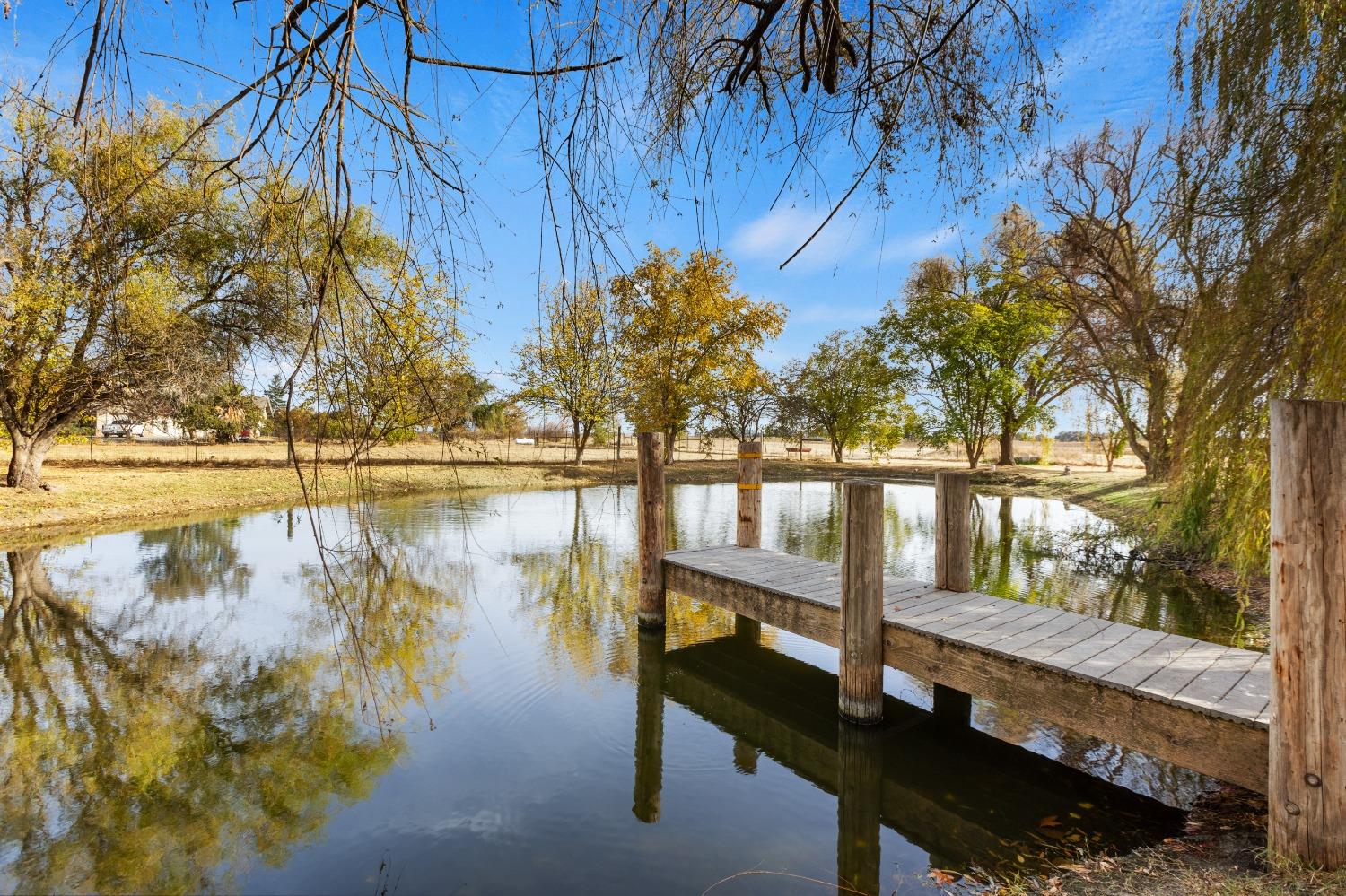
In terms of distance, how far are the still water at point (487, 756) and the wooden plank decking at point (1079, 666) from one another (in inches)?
25.2

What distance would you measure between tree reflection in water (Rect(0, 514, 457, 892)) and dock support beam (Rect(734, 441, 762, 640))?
3.55m

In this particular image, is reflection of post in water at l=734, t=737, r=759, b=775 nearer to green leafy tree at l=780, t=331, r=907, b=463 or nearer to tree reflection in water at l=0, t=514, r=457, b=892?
tree reflection in water at l=0, t=514, r=457, b=892

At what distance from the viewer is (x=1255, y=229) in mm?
4070

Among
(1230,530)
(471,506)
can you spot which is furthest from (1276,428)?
(471,506)

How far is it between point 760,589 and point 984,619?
1.84m

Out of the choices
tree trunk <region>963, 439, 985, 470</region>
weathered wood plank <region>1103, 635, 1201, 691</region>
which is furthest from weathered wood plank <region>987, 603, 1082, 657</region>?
tree trunk <region>963, 439, 985, 470</region>

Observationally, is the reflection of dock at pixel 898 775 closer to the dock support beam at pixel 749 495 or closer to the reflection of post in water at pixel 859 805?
the reflection of post in water at pixel 859 805

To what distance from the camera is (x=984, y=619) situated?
457cm

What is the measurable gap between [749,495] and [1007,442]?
85.7 ft

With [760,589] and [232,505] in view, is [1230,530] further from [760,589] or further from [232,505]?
[232,505]

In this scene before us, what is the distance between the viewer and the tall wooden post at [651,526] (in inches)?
266

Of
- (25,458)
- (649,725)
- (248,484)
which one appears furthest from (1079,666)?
(248,484)

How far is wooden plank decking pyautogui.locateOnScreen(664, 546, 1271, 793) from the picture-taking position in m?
3.09

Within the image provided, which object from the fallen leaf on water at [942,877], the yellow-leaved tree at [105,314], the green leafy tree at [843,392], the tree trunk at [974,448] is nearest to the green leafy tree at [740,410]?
the green leafy tree at [843,392]
